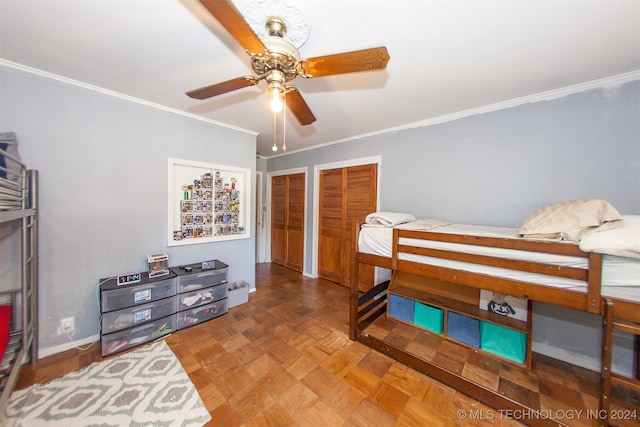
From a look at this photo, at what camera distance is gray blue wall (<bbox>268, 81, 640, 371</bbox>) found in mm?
1728

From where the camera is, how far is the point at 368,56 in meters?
1.03

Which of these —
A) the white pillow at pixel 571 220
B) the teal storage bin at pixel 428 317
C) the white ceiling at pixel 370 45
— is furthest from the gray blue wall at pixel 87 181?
the white pillow at pixel 571 220

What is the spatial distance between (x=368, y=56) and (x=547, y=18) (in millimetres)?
1105

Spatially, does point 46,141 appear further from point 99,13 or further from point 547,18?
point 547,18

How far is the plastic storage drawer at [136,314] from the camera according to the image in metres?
1.89

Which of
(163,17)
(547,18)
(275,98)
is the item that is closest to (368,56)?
(275,98)

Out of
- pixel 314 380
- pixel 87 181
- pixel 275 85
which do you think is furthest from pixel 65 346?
pixel 275 85

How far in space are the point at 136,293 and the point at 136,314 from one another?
0.20m

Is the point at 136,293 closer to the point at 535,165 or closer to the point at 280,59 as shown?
the point at 280,59

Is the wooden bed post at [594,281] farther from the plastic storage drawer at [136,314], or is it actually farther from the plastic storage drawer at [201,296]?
the plastic storage drawer at [136,314]

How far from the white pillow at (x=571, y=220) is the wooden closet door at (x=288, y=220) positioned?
3202mm

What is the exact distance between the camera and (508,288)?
141cm

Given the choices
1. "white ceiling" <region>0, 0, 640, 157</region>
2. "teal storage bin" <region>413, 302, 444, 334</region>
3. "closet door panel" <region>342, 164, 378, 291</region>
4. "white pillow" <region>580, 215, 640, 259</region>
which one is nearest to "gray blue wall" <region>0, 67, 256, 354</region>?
"white ceiling" <region>0, 0, 640, 157</region>

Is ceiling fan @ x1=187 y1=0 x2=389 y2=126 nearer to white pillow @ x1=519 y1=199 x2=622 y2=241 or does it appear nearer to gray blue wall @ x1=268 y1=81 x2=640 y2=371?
white pillow @ x1=519 y1=199 x2=622 y2=241
